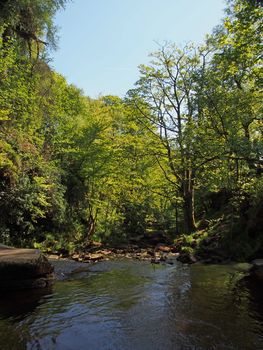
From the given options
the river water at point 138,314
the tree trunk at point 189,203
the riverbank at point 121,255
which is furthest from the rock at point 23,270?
the tree trunk at point 189,203

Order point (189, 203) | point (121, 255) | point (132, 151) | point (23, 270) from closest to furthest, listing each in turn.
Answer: point (23, 270) → point (121, 255) → point (189, 203) → point (132, 151)

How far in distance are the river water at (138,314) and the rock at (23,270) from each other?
0.47 m

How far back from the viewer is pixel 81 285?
9.16 meters

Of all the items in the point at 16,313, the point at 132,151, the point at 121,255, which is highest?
the point at 132,151

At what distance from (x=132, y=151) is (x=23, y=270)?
13947 mm

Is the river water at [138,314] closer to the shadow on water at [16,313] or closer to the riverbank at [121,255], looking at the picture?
the shadow on water at [16,313]

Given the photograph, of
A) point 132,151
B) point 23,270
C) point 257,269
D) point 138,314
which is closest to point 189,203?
point 132,151

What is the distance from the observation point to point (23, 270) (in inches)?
330

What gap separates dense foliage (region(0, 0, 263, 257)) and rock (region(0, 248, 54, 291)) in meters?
5.91

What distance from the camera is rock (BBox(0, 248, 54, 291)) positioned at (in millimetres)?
8137

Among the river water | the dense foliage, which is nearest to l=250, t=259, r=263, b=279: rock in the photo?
the river water

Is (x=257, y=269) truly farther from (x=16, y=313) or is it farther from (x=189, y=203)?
(x=189, y=203)

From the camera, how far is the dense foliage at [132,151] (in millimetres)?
11648

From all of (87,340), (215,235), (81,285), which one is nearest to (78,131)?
(215,235)
